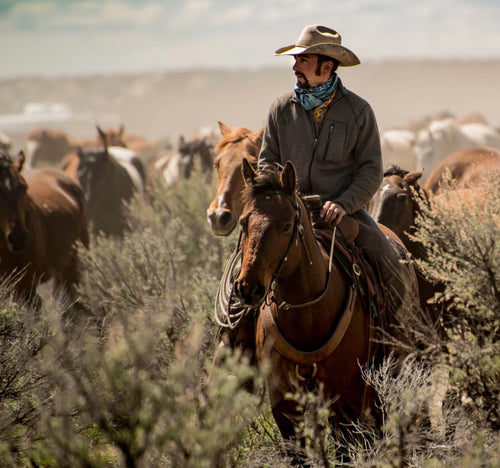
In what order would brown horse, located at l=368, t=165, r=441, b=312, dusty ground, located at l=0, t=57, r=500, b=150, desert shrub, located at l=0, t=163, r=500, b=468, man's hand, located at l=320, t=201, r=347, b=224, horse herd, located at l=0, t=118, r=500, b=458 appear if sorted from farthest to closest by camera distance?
dusty ground, located at l=0, t=57, r=500, b=150, brown horse, located at l=368, t=165, r=441, b=312, man's hand, located at l=320, t=201, r=347, b=224, horse herd, located at l=0, t=118, r=500, b=458, desert shrub, located at l=0, t=163, r=500, b=468

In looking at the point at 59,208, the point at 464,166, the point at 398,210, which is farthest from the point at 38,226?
the point at 464,166

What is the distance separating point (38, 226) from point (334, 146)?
5073 mm

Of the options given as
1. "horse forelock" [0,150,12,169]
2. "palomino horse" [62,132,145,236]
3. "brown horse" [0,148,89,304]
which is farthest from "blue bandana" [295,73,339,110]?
"palomino horse" [62,132,145,236]

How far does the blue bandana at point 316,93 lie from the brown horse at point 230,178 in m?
A: 1.24

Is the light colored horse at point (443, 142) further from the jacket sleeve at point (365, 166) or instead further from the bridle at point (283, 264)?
the bridle at point (283, 264)

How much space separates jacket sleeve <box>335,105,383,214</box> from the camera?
16.2 feet

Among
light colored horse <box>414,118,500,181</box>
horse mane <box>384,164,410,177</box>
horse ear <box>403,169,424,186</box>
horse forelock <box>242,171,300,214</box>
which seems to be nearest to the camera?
horse forelock <box>242,171,300,214</box>

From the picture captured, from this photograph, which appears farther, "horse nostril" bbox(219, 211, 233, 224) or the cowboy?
"horse nostril" bbox(219, 211, 233, 224)

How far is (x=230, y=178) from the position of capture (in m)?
6.80

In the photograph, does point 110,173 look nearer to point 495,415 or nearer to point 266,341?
point 266,341

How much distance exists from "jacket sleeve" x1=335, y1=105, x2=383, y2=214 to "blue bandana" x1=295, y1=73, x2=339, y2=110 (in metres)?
0.26

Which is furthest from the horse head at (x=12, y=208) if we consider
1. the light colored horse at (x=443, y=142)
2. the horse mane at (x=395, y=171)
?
the light colored horse at (x=443, y=142)

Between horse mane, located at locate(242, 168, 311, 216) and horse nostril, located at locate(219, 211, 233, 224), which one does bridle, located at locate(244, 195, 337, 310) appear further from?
horse nostril, located at locate(219, 211, 233, 224)

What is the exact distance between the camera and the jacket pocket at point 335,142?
199 inches
